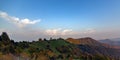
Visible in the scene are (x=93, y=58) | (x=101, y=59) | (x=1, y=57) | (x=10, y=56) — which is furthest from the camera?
(x=93, y=58)

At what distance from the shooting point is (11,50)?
610 feet

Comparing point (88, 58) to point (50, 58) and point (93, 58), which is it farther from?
point (50, 58)

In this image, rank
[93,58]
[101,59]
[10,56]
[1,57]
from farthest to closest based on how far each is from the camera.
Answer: [93,58], [101,59], [10,56], [1,57]

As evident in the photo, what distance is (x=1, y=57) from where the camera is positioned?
15212 cm

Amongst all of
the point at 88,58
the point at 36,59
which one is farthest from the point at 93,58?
the point at 36,59

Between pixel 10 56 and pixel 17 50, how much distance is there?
21121 mm

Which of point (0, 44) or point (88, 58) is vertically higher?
point (0, 44)

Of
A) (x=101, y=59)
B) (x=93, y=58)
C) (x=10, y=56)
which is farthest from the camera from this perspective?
(x=93, y=58)

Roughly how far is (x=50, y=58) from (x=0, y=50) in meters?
49.9

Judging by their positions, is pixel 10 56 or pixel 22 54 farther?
pixel 22 54

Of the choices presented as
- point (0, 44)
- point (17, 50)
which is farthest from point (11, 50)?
point (0, 44)

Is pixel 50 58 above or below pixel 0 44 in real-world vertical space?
below

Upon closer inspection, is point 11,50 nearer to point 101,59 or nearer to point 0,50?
point 0,50

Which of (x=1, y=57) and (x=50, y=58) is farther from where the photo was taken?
(x=50, y=58)
